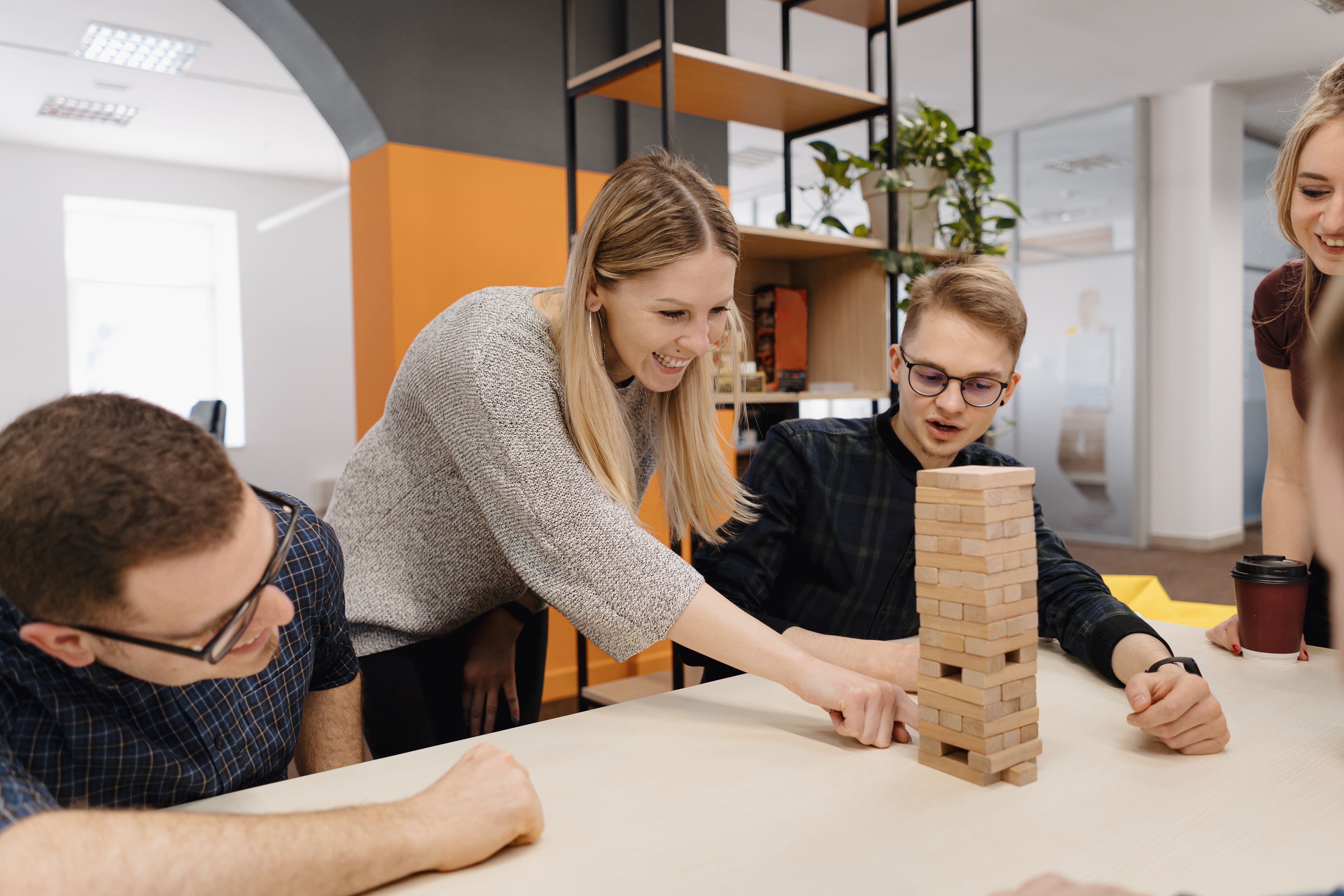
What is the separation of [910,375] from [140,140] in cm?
762

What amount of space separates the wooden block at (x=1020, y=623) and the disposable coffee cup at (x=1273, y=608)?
1.90 ft

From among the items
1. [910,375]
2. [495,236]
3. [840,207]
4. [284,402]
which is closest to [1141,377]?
[840,207]

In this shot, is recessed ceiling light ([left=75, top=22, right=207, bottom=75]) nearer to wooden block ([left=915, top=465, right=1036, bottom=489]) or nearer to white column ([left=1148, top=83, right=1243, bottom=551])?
wooden block ([left=915, top=465, right=1036, bottom=489])

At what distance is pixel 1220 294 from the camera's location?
6152mm

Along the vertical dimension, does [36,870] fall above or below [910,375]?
below

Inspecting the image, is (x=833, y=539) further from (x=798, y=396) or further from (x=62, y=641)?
(x=798, y=396)

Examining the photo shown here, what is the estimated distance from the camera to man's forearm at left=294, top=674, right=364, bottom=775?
3.78ft

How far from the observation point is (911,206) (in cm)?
317

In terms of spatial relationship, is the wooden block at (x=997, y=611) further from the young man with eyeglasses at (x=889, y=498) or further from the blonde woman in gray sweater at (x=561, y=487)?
the young man with eyeglasses at (x=889, y=498)

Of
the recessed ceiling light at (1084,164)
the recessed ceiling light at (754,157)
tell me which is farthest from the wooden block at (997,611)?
the recessed ceiling light at (754,157)

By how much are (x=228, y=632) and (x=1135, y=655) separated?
1013 mm

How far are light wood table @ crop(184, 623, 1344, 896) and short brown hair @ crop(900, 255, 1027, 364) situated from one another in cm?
57

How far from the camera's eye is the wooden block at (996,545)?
84 cm

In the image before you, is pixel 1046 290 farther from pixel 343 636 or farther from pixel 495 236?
pixel 343 636
